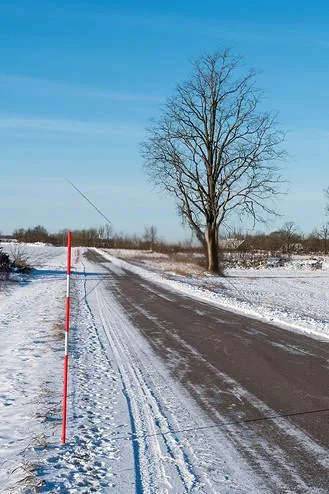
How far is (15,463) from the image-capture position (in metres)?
4.64

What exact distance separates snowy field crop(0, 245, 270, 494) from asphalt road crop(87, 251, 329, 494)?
25 cm

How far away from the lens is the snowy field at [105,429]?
14.4 feet

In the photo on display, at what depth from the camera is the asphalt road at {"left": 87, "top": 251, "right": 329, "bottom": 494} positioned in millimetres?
4922

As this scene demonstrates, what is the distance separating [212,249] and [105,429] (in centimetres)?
3227

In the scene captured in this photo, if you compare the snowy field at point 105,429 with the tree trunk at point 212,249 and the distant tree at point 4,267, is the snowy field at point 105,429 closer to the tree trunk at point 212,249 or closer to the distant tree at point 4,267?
the distant tree at point 4,267

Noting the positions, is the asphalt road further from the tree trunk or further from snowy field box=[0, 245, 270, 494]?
the tree trunk

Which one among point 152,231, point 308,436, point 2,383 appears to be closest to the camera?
point 308,436

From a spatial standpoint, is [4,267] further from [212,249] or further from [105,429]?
[105,429]

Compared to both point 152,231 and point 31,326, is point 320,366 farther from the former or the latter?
point 152,231

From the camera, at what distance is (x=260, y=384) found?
25.7 feet

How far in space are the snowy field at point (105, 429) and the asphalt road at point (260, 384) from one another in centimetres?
25

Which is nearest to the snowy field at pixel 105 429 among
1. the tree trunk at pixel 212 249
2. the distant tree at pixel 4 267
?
the distant tree at pixel 4 267

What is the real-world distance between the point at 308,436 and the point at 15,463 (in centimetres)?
297

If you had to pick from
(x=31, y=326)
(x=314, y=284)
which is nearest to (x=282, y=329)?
(x=31, y=326)
